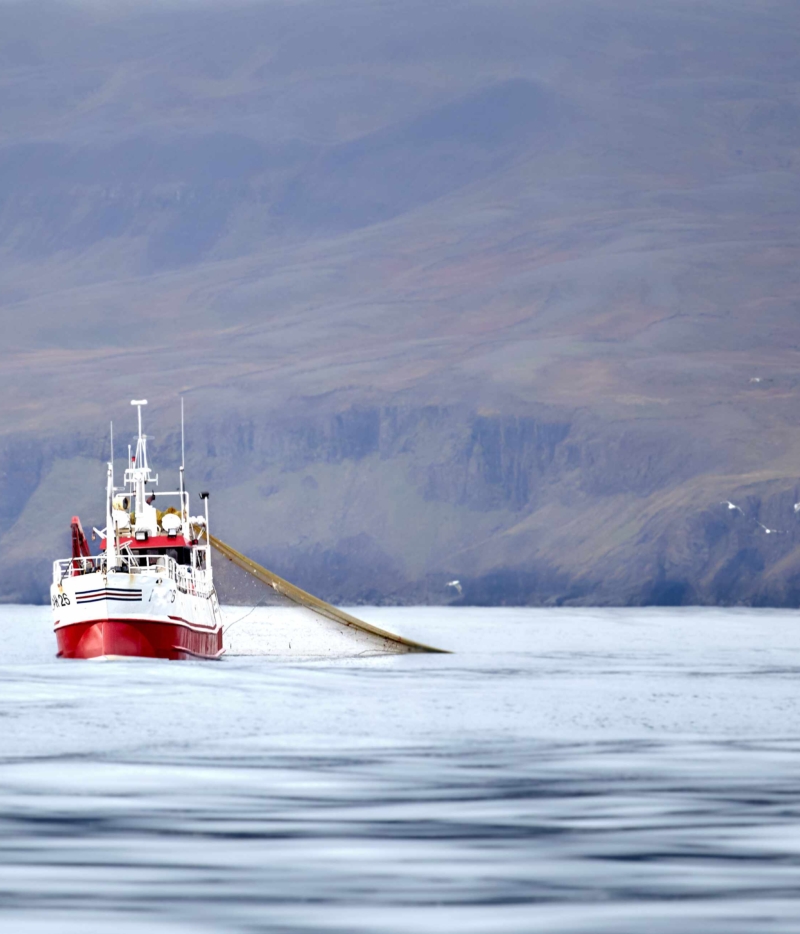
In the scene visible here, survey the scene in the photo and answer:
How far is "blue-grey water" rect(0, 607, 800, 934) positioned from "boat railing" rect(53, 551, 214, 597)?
13705 millimetres

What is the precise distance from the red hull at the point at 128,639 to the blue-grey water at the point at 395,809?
11.0 meters

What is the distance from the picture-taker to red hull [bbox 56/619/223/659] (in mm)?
75250

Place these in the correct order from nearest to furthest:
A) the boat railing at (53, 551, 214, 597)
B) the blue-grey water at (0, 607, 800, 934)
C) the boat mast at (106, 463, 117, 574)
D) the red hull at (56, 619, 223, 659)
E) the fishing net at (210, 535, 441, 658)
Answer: the blue-grey water at (0, 607, 800, 934)
the red hull at (56, 619, 223, 659)
the boat mast at (106, 463, 117, 574)
the boat railing at (53, 551, 214, 597)
the fishing net at (210, 535, 441, 658)

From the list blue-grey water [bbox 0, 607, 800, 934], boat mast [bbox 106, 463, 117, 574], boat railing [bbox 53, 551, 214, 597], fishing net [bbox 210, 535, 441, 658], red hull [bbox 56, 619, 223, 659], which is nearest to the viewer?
blue-grey water [bbox 0, 607, 800, 934]

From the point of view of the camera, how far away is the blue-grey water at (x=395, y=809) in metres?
22.0

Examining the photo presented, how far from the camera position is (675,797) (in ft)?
107

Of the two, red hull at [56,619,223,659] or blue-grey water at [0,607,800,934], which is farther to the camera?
red hull at [56,619,223,659]

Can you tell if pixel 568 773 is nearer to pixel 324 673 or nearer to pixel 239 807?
pixel 239 807

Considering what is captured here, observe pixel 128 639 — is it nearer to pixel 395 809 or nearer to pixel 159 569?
pixel 159 569

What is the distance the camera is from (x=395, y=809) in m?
30.8

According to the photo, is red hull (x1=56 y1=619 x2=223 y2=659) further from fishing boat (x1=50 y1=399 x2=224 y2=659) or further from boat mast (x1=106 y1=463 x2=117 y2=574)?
boat mast (x1=106 y1=463 x2=117 y2=574)

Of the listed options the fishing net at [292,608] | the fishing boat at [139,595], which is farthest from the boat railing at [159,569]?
the fishing net at [292,608]

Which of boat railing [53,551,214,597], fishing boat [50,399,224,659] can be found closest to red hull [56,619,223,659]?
fishing boat [50,399,224,659]

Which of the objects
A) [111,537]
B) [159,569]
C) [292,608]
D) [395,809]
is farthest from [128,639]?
[395,809]
